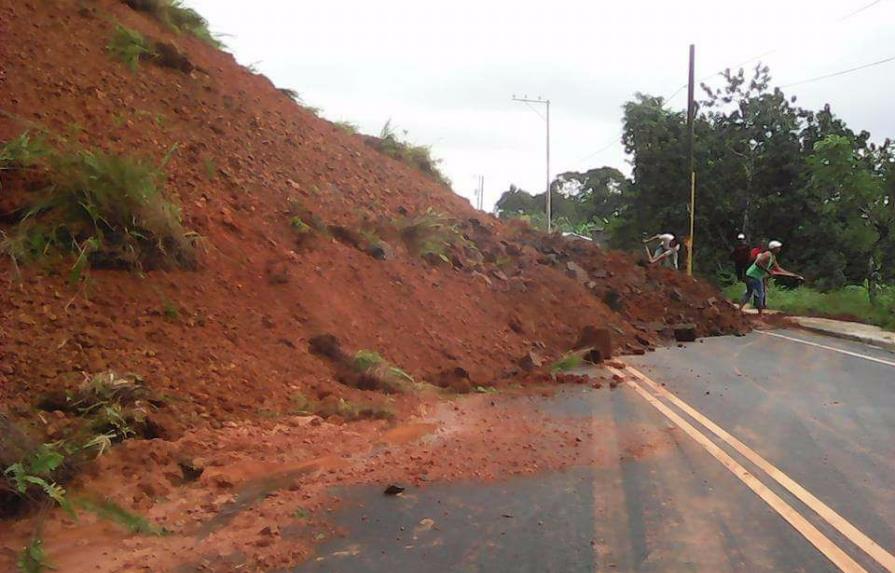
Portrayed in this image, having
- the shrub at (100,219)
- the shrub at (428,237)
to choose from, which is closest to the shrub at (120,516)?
the shrub at (100,219)

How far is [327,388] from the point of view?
26.5 feet

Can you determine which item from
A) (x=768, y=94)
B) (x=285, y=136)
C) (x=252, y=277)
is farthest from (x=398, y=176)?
(x=768, y=94)

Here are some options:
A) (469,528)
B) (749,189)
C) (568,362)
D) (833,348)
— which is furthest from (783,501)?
(749,189)

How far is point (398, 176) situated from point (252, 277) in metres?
9.40

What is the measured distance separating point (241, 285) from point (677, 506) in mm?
5786

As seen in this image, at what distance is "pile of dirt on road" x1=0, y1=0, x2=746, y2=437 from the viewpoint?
23.1ft

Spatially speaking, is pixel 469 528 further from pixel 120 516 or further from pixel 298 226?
pixel 298 226

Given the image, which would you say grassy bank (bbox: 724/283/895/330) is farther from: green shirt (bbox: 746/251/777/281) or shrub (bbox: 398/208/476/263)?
→ shrub (bbox: 398/208/476/263)

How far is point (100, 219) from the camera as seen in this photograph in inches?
321

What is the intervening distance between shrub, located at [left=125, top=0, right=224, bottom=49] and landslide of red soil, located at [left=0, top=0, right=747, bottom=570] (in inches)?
8.4

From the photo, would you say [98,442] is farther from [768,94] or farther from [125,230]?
[768,94]

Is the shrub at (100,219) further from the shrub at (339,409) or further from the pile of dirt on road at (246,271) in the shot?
the shrub at (339,409)

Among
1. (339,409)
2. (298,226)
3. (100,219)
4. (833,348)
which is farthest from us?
(833,348)

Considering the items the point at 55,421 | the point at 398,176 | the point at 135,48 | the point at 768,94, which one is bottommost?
the point at 55,421
